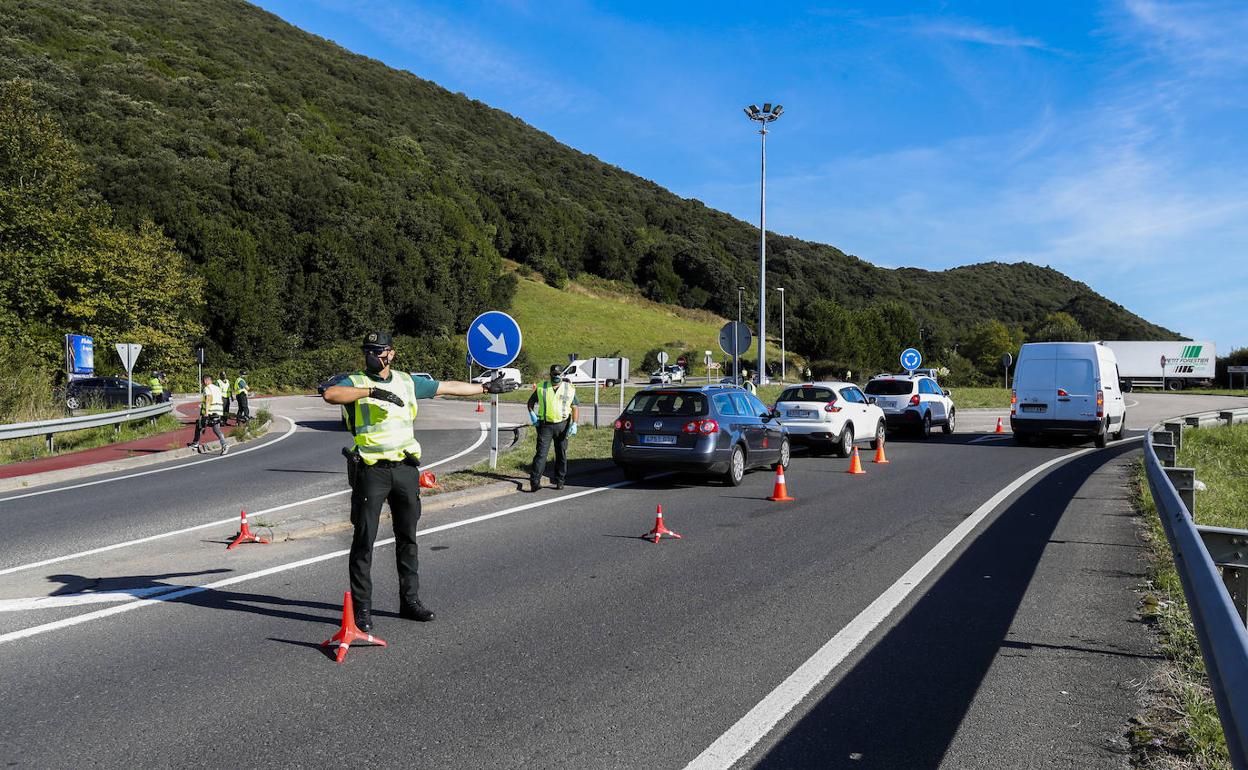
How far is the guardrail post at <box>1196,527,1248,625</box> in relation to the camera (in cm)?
411

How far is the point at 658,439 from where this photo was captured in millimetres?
12719

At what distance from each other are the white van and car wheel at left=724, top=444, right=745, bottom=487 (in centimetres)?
965

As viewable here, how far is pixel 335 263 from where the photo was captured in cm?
6506

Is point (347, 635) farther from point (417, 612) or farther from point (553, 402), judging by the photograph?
point (553, 402)

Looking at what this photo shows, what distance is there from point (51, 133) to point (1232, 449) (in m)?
43.4

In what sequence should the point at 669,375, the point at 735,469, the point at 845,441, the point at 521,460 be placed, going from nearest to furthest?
the point at 735,469
the point at 521,460
the point at 845,441
the point at 669,375

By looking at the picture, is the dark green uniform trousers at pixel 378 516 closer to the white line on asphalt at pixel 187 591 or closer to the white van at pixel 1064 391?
the white line on asphalt at pixel 187 591

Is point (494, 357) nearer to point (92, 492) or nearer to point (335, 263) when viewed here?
point (92, 492)

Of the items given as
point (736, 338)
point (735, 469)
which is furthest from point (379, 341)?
point (736, 338)

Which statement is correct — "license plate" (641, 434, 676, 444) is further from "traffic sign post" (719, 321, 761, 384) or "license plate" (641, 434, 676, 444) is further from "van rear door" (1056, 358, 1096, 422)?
"van rear door" (1056, 358, 1096, 422)

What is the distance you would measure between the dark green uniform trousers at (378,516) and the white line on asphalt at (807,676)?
251cm

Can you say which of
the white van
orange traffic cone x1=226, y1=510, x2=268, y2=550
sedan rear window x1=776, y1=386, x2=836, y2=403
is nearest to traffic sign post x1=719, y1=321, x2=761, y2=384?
sedan rear window x1=776, y1=386, x2=836, y2=403

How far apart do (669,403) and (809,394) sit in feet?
19.8

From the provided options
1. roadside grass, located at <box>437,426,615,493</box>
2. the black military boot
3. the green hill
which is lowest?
the black military boot
